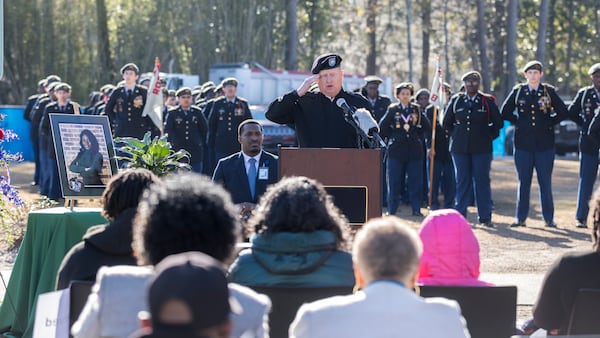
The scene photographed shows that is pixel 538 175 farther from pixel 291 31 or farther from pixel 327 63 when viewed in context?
pixel 291 31

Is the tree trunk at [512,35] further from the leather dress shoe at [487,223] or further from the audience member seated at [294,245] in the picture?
the audience member seated at [294,245]

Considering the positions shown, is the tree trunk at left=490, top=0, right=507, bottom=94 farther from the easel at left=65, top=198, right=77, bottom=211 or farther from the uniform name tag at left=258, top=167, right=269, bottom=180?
the easel at left=65, top=198, right=77, bottom=211

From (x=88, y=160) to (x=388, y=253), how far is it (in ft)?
17.7

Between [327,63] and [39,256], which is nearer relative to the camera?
[39,256]

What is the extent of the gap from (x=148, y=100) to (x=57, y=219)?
28.8 ft

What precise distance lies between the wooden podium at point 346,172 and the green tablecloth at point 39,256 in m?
1.43

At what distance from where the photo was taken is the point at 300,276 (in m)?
5.00

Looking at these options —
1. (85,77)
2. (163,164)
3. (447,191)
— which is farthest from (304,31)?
(163,164)

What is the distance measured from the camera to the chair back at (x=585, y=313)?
4.86 m

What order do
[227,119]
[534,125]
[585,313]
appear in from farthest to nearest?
[227,119]
[534,125]
[585,313]

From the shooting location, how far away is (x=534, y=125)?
49.2 feet

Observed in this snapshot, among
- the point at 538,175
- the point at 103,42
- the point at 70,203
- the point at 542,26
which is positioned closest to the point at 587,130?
the point at 538,175

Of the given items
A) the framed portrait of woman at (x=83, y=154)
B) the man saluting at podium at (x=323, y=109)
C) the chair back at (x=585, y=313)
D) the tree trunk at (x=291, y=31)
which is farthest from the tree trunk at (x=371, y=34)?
the chair back at (x=585, y=313)

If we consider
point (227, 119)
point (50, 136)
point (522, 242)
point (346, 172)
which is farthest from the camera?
point (50, 136)
